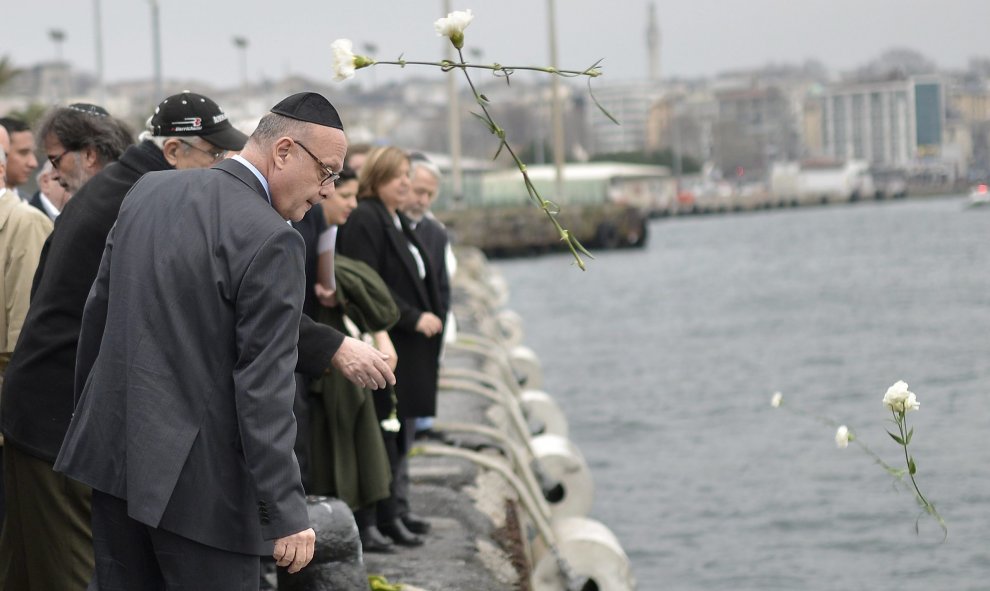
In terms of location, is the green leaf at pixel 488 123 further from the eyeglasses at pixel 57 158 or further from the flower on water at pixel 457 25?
the eyeglasses at pixel 57 158

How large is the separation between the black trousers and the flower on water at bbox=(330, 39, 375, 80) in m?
1.19

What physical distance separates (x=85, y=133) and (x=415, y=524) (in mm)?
2642

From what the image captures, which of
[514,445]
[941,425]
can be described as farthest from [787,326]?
[514,445]

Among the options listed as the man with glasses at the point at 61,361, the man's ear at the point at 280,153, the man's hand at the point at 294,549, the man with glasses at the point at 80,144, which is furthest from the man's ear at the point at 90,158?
the man's hand at the point at 294,549

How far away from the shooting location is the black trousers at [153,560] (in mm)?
3809

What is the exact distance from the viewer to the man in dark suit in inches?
147

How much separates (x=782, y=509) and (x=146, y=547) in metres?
12.7

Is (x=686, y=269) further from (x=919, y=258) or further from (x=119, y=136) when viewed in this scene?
(x=119, y=136)

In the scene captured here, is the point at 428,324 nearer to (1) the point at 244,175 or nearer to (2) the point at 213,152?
(2) the point at 213,152

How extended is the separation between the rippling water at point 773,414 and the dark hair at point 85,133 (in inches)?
163

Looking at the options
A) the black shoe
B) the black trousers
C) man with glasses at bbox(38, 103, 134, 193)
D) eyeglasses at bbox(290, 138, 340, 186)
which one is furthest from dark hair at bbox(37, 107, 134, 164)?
the black shoe

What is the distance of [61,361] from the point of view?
15.6 ft

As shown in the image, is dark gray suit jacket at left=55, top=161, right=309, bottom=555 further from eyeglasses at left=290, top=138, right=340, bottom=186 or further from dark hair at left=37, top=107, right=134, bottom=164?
dark hair at left=37, top=107, right=134, bottom=164

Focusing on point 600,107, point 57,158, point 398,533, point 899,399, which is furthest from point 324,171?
point 398,533
